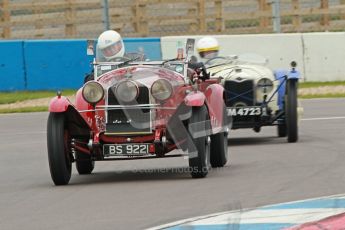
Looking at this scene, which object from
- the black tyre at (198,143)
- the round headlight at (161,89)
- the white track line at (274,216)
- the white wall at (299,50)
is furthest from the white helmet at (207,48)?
the white wall at (299,50)

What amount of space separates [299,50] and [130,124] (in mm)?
12129

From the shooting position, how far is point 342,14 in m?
26.0

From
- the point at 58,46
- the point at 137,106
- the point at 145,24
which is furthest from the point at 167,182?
the point at 145,24

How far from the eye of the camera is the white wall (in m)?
22.7

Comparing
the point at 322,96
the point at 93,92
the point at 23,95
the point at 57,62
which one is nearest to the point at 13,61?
the point at 23,95

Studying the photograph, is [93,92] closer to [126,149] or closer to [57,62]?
[126,149]

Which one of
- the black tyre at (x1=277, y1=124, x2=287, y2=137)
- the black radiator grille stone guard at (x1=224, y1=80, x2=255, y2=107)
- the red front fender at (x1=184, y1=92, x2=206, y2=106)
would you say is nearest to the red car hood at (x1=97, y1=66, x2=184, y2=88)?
the red front fender at (x1=184, y1=92, x2=206, y2=106)

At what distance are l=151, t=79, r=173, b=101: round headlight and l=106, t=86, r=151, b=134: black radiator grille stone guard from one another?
97mm

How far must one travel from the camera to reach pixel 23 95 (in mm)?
23281

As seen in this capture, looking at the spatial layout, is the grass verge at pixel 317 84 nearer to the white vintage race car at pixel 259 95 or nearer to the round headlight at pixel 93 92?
the white vintage race car at pixel 259 95

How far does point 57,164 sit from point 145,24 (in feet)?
49.1

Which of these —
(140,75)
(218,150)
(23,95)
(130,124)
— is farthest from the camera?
(23,95)

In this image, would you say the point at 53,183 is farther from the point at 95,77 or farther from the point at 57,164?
the point at 95,77

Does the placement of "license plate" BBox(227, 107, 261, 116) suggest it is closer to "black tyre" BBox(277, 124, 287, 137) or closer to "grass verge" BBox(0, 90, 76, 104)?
"black tyre" BBox(277, 124, 287, 137)
